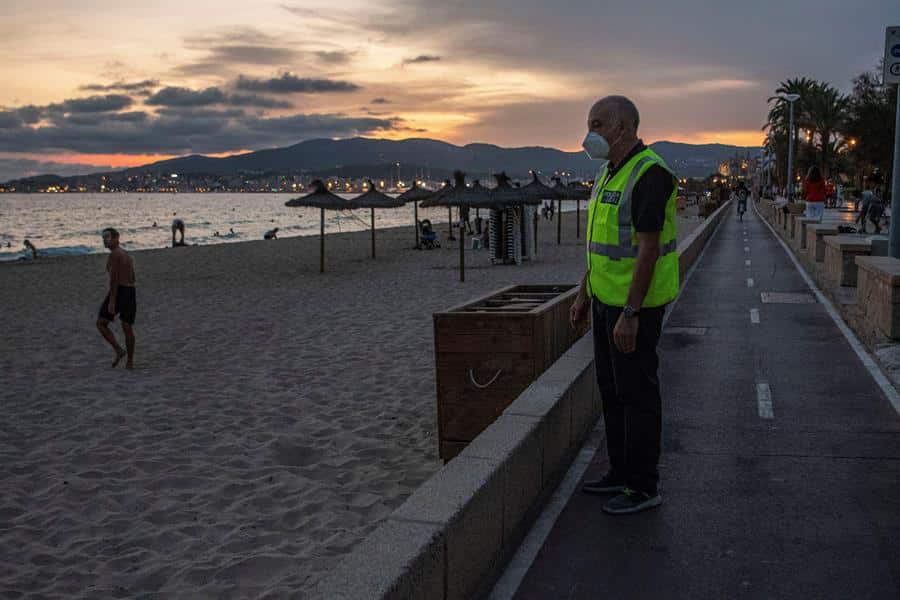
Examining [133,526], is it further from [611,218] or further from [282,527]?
[611,218]

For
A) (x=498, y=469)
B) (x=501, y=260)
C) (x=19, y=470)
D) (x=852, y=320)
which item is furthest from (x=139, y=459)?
(x=501, y=260)

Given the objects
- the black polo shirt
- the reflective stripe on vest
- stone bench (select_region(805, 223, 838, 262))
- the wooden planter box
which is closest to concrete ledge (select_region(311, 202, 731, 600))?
the wooden planter box

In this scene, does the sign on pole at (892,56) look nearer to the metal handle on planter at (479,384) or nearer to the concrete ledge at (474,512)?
the metal handle on planter at (479,384)

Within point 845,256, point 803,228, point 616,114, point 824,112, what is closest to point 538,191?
point 803,228

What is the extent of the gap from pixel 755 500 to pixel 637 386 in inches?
43.2

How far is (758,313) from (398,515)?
35.9 ft

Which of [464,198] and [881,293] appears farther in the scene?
[464,198]

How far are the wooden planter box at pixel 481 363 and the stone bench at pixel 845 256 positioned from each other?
8144 mm

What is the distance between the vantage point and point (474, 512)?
12.0ft

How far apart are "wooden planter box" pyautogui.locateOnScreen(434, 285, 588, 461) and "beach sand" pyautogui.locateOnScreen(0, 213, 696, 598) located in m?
0.69

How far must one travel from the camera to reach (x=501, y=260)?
94.0ft

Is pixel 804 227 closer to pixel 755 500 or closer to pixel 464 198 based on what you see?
pixel 464 198

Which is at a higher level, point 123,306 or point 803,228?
point 803,228

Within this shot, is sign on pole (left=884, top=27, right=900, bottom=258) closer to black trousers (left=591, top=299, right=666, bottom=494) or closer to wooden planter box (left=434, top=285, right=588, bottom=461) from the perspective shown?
wooden planter box (left=434, top=285, right=588, bottom=461)
